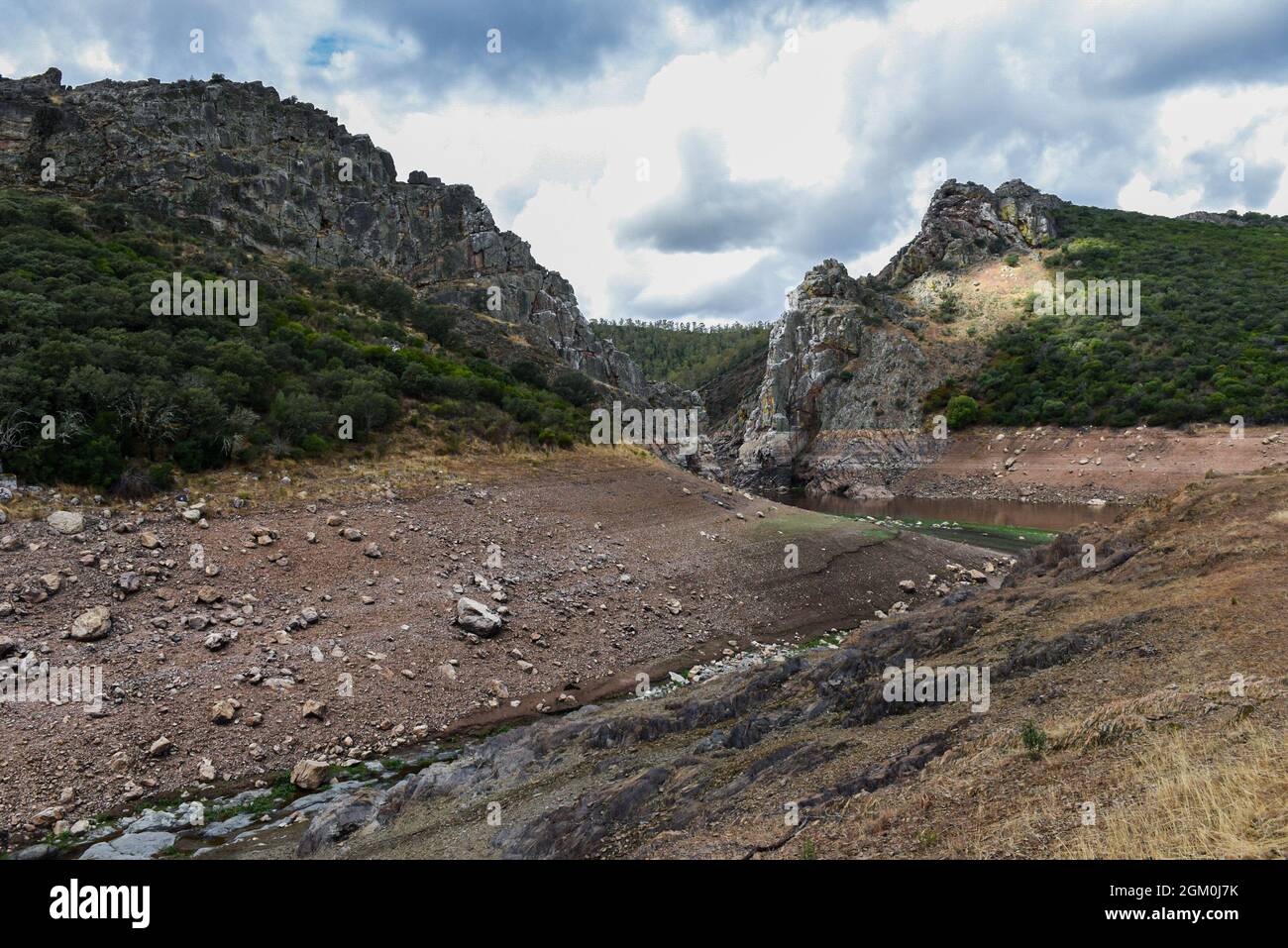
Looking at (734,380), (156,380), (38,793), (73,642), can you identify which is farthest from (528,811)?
(734,380)

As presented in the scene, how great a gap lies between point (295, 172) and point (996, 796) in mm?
72139

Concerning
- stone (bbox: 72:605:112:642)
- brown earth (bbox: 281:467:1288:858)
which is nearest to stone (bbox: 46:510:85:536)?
stone (bbox: 72:605:112:642)

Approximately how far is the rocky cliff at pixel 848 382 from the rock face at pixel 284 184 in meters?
18.5

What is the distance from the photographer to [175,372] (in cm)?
1966

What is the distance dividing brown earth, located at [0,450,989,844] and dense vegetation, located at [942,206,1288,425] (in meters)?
44.2

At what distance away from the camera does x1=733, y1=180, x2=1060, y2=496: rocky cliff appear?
2662 inches

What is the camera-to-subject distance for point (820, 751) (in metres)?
7.76

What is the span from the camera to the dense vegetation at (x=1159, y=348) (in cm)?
5072

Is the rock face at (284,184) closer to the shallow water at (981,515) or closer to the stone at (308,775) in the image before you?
the shallow water at (981,515)

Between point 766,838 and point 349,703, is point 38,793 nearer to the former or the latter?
point 349,703

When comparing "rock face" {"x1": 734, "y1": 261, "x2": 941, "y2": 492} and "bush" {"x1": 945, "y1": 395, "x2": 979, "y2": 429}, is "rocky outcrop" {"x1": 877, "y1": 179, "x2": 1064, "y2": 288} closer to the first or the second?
"rock face" {"x1": 734, "y1": 261, "x2": 941, "y2": 492}

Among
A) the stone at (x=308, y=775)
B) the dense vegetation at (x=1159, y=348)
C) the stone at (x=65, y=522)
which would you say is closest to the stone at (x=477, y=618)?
the stone at (x=308, y=775)

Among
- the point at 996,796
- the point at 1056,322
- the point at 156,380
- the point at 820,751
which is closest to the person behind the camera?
the point at 996,796

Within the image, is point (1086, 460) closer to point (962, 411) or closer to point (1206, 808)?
point (962, 411)
